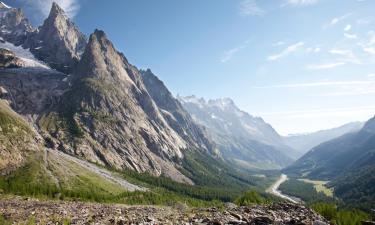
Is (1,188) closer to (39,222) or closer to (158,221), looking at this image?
(39,222)

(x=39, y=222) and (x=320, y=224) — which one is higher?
(x=320, y=224)

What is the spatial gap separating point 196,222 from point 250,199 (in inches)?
3787

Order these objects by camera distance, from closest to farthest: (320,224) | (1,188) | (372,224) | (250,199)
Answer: (320,224) → (372,224) → (250,199) → (1,188)

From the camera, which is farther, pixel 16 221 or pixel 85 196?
pixel 85 196

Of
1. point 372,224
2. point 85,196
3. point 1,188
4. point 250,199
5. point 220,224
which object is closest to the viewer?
point 220,224

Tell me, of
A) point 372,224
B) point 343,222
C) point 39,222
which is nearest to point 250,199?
point 343,222

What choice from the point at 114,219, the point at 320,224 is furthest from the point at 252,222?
the point at 114,219

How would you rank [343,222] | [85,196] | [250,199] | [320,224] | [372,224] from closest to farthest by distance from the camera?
[320,224]
[372,224]
[343,222]
[250,199]
[85,196]

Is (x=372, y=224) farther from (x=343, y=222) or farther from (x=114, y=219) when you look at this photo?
(x=114, y=219)

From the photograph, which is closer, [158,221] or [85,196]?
[158,221]

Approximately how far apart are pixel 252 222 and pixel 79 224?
2829 cm

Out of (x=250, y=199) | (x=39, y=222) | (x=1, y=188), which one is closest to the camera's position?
(x=39, y=222)

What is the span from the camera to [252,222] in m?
59.8

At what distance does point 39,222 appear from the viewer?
65500 millimetres
